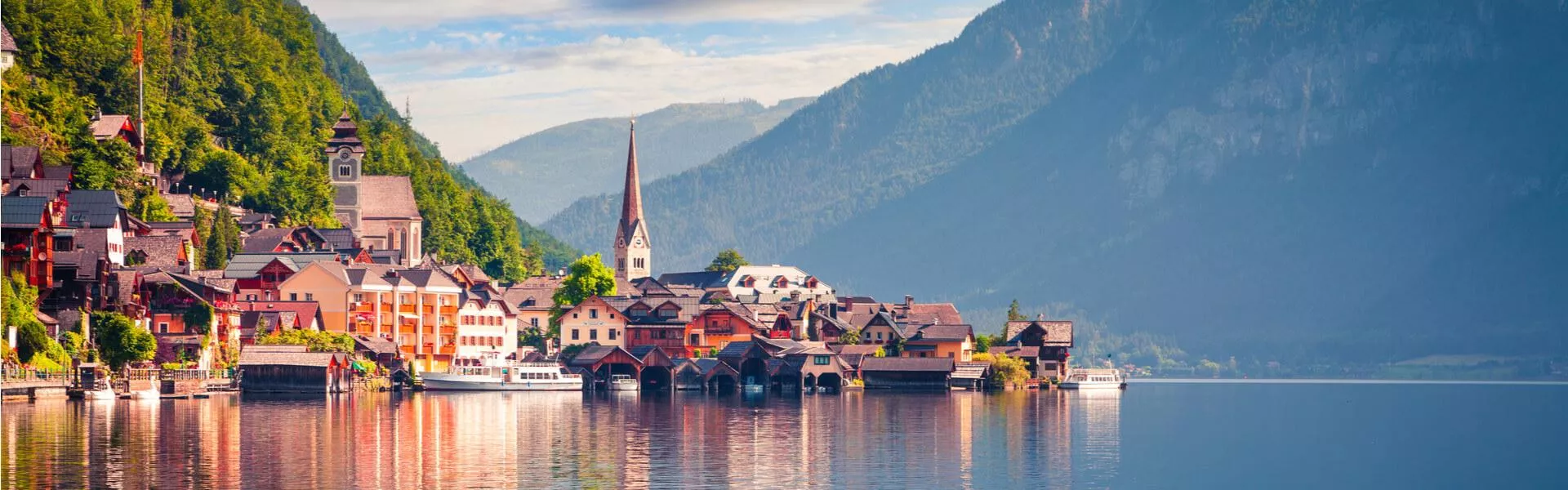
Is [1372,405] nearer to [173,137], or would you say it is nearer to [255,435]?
[173,137]

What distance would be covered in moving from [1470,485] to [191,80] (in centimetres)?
12184

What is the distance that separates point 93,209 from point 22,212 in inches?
636

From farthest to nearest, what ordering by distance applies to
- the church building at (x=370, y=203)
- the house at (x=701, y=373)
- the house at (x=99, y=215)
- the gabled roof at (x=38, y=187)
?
the church building at (x=370, y=203) → the house at (x=701, y=373) → the house at (x=99, y=215) → the gabled roof at (x=38, y=187)

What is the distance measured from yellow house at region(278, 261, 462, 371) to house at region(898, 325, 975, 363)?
3818 cm

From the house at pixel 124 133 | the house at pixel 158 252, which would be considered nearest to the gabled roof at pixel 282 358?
the house at pixel 158 252

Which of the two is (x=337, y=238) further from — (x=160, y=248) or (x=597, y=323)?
(x=160, y=248)

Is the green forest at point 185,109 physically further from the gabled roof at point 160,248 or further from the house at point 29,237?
the house at point 29,237

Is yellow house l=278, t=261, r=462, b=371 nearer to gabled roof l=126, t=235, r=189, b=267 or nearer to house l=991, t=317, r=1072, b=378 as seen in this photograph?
gabled roof l=126, t=235, r=189, b=267

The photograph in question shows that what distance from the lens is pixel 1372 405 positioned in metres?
152

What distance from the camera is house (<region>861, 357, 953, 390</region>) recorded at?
5984 inches

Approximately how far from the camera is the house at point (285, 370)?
371ft

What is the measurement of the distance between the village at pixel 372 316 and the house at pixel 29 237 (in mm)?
97

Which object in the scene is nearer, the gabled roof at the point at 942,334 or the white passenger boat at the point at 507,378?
the white passenger boat at the point at 507,378

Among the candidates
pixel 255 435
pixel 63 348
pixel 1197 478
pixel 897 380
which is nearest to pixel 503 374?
pixel 897 380
